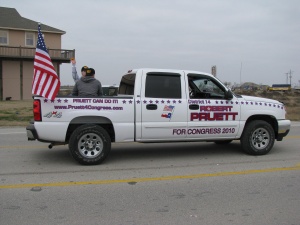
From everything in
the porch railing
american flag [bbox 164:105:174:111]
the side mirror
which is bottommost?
american flag [bbox 164:105:174:111]

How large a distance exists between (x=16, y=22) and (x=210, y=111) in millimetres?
30093

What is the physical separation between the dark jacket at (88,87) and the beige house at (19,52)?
85.3ft

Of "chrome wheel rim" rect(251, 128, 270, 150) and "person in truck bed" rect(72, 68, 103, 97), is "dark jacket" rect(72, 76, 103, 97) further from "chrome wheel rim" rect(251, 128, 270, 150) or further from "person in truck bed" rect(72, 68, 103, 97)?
"chrome wheel rim" rect(251, 128, 270, 150)

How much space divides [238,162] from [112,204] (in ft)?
11.0

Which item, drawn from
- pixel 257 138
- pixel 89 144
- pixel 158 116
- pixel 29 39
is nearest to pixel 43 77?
pixel 89 144

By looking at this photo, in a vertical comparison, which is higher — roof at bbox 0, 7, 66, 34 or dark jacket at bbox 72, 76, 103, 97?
roof at bbox 0, 7, 66, 34

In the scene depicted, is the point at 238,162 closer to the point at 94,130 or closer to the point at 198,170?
the point at 198,170

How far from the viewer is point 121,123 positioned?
22.7 feet

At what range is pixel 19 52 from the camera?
104 feet

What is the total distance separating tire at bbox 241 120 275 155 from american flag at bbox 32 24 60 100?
4152 millimetres

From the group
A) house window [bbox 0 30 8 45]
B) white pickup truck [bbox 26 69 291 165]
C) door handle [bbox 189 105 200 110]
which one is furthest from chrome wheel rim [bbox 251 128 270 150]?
house window [bbox 0 30 8 45]

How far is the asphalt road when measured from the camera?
430cm

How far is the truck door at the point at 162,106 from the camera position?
705 centimetres

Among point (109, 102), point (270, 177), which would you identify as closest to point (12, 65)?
point (109, 102)
